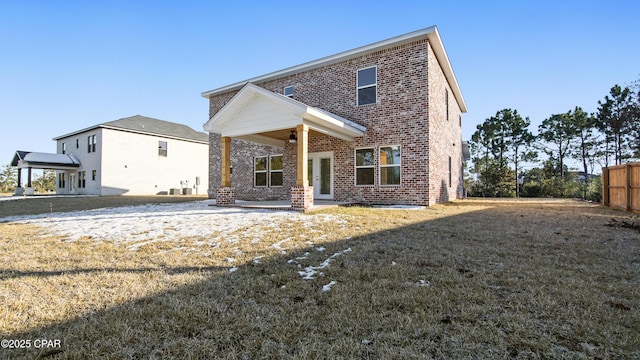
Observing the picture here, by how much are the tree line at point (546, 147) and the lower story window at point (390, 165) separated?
17036mm

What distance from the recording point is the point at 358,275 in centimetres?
319

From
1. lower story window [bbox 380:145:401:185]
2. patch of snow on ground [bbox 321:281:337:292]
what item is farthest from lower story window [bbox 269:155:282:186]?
patch of snow on ground [bbox 321:281:337:292]

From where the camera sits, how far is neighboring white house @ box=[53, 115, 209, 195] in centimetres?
2369

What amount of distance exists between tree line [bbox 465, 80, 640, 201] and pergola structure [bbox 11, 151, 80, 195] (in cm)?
3603

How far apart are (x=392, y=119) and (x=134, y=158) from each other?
77.0 feet

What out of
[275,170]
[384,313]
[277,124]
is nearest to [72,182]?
[275,170]

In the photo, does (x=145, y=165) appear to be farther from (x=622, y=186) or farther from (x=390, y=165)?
(x=622, y=186)

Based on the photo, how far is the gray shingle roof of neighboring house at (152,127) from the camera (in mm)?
24297

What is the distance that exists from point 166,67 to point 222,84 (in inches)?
132

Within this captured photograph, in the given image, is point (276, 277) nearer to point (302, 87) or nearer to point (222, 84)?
point (302, 87)

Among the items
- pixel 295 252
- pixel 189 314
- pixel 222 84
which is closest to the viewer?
pixel 189 314

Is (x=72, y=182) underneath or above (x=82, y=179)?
underneath

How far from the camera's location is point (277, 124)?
30.5 ft

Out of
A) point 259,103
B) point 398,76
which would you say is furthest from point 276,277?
point 398,76
